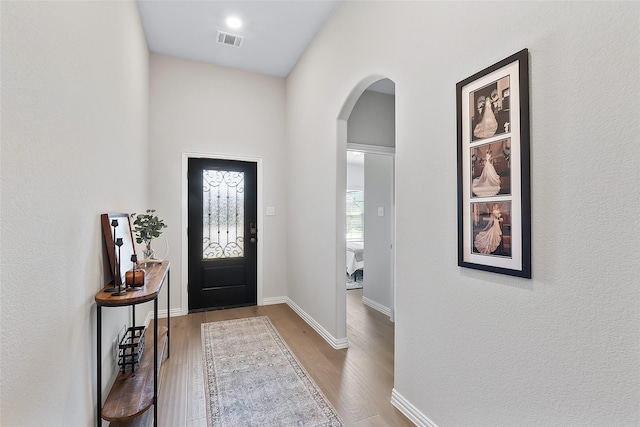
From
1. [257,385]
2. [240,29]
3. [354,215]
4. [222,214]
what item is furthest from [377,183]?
[354,215]

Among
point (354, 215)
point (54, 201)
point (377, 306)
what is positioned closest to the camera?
point (54, 201)

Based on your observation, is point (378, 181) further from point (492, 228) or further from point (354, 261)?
point (492, 228)

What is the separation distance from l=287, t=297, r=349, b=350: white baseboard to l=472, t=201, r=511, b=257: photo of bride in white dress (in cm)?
184

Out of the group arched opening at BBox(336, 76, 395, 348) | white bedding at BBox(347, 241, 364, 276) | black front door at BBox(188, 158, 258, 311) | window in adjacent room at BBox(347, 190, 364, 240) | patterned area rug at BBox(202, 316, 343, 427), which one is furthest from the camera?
window in adjacent room at BBox(347, 190, 364, 240)

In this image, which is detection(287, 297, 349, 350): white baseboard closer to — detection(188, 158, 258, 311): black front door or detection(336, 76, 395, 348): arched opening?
detection(336, 76, 395, 348): arched opening

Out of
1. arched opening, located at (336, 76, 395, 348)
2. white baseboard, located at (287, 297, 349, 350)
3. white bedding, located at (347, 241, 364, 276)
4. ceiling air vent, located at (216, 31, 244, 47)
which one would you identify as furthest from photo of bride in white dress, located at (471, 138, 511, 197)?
white bedding, located at (347, 241, 364, 276)

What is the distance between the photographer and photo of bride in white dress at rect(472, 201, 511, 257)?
4.34ft

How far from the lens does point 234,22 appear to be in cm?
315

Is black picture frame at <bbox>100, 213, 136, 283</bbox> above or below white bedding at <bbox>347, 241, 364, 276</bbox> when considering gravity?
above

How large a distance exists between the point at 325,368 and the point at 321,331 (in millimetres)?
676

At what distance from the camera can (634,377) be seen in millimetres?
950

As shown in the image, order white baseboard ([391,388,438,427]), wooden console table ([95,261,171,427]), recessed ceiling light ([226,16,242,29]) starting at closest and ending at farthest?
wooden console table ([95,261,171,427])
white baseboard ([391,388,438,427])
recessed ceiling light ([226,16,242,29])

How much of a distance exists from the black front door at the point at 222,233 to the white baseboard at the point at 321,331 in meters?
0.76

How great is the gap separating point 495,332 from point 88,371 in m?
1.99
